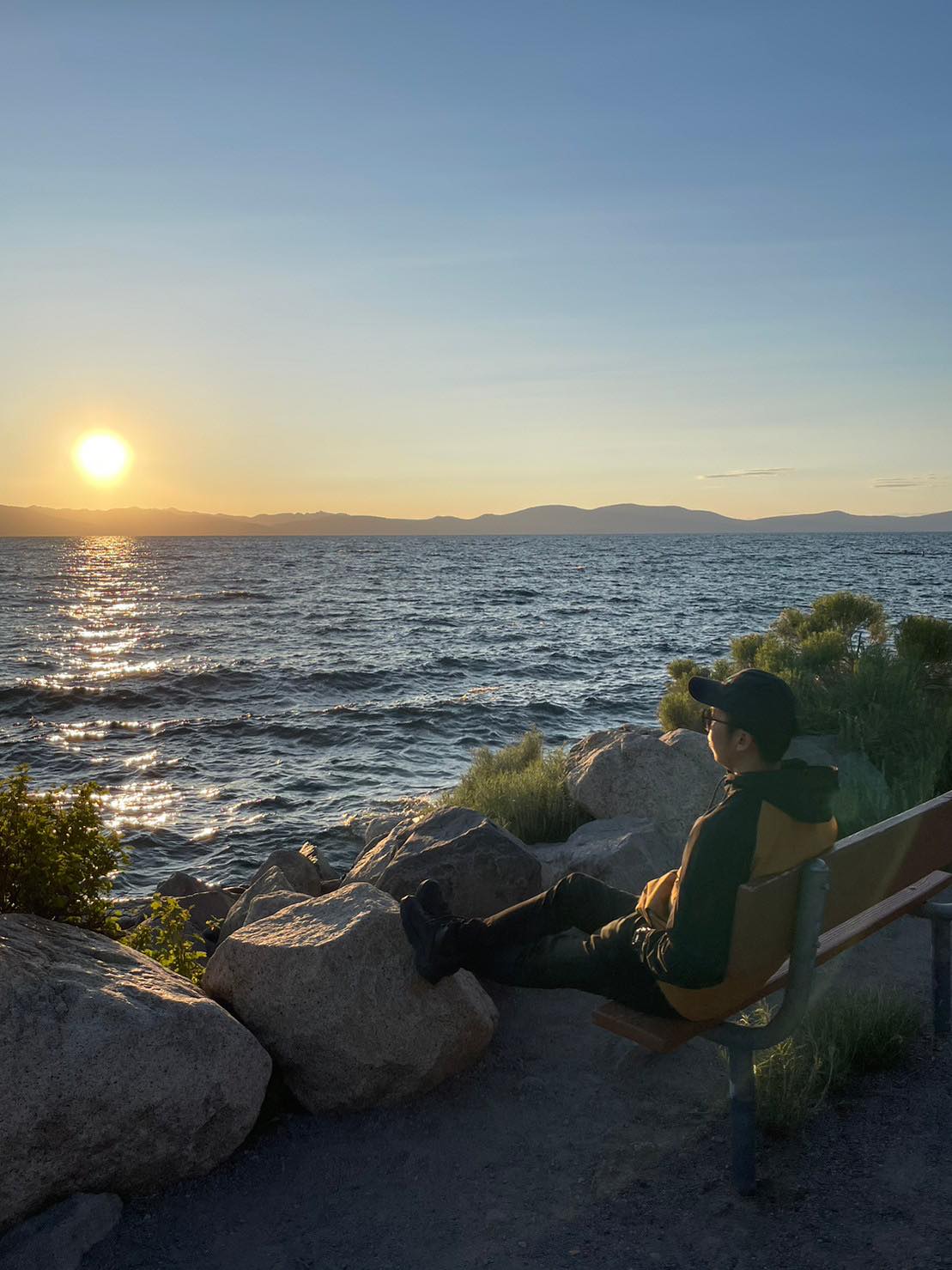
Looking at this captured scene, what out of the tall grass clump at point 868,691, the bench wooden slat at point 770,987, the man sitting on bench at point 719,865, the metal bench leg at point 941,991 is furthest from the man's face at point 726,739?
the tall grass clump at point 868,691

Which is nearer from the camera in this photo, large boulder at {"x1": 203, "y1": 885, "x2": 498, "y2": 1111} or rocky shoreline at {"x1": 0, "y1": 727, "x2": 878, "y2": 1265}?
rocky shoreline at {"x1": 0, "y1": 727, "x2": 878, "y2": 1265}

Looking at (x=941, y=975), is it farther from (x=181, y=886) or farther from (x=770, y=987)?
(x=181, y=886)

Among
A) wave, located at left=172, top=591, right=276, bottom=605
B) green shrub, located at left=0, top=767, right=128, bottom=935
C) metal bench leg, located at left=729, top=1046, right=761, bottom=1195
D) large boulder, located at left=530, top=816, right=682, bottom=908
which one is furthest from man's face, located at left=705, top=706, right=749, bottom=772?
wave, located at left=172, top=591, right=276, bottom=605

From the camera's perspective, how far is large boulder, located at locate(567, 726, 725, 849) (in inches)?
316

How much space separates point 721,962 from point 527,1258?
4.17ft

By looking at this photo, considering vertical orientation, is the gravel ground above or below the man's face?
below

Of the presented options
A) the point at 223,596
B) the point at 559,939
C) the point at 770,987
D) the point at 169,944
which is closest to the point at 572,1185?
the point at 559,939

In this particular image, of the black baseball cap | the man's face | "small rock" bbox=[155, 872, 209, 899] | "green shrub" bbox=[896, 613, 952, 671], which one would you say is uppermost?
the black baseball cap

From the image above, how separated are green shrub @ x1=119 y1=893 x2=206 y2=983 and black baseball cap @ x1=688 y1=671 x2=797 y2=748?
3150 mm

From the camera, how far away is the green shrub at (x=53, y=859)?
4.66 meters

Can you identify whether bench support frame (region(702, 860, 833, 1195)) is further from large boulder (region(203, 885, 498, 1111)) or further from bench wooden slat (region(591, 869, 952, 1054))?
large boulder (region(203, 885, 498, 1111))

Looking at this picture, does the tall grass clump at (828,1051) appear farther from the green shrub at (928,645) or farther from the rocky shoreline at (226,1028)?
the green shrub at (928,645)

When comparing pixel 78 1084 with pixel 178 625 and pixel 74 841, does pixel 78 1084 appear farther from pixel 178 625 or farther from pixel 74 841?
pixel 178 625

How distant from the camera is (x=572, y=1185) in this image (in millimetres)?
3971
